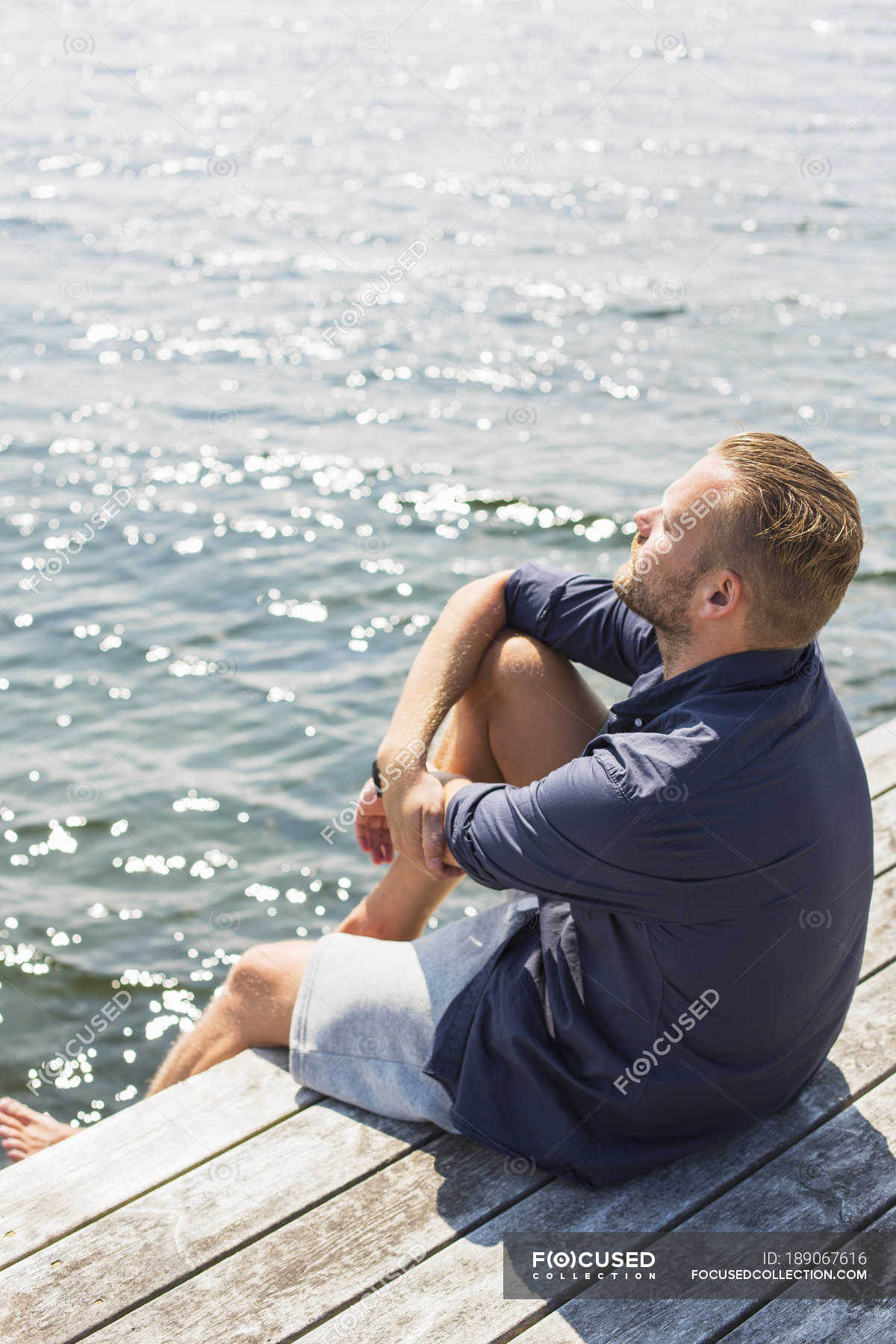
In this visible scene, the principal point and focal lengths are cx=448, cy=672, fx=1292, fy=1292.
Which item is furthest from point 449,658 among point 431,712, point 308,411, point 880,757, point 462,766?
point 308,411

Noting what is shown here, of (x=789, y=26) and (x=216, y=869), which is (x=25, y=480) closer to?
(x=216, y=869)

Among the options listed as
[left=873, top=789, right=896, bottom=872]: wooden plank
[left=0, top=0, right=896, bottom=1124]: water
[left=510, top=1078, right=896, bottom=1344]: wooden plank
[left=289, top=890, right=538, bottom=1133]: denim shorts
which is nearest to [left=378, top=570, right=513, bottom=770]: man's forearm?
[left=289, top=890, right=538, bottom=1133]: denim shorts

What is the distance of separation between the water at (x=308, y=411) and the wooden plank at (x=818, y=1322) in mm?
2499

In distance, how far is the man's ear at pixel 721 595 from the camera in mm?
2229

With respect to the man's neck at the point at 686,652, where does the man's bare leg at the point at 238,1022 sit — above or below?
below

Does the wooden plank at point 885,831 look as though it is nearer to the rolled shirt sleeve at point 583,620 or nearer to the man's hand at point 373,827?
the rolled shirt sleeve at point 583,620

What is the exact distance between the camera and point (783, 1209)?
2.51m

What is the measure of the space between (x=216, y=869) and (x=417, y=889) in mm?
2181

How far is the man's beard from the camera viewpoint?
7.55 ft

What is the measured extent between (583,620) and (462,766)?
1.52ft

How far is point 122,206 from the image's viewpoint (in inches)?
503

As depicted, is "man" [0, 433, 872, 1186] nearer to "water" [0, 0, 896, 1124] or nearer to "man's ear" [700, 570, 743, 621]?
"man's ear" [700, 570, 743, 621]

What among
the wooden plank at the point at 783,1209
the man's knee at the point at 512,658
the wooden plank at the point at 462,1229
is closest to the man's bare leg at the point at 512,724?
the man's knee at the point at 512,658

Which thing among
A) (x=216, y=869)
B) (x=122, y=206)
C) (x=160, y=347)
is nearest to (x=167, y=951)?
(x=216, y=869)
